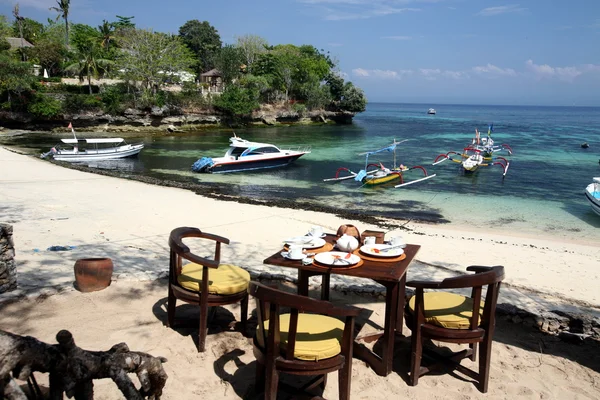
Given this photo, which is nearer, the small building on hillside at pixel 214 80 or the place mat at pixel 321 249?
the place mat at pixel 321 249

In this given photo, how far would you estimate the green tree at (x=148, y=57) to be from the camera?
152 feet

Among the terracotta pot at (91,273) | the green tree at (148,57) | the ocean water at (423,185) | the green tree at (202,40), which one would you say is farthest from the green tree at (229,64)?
the terracotta pot at (91,273)

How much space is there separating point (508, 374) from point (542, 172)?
1055 inches

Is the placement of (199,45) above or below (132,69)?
above

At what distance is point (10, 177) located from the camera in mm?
16156

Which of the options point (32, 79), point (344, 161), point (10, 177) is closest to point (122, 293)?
point (10, 177)

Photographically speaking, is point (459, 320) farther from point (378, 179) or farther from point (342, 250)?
→ point (378, 179)

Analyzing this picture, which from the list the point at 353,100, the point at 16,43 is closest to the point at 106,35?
the point at 16,43

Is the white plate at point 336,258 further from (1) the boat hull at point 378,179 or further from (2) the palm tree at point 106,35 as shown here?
(2) the palm tree at point 106,35

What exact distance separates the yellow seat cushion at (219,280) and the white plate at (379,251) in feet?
3.72

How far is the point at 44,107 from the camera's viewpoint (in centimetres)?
3978

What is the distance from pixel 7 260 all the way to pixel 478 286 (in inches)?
176

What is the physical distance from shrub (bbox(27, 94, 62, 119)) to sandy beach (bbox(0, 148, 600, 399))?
3205cm

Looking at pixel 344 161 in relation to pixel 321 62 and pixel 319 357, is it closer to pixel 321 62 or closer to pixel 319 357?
pixel 319 357
